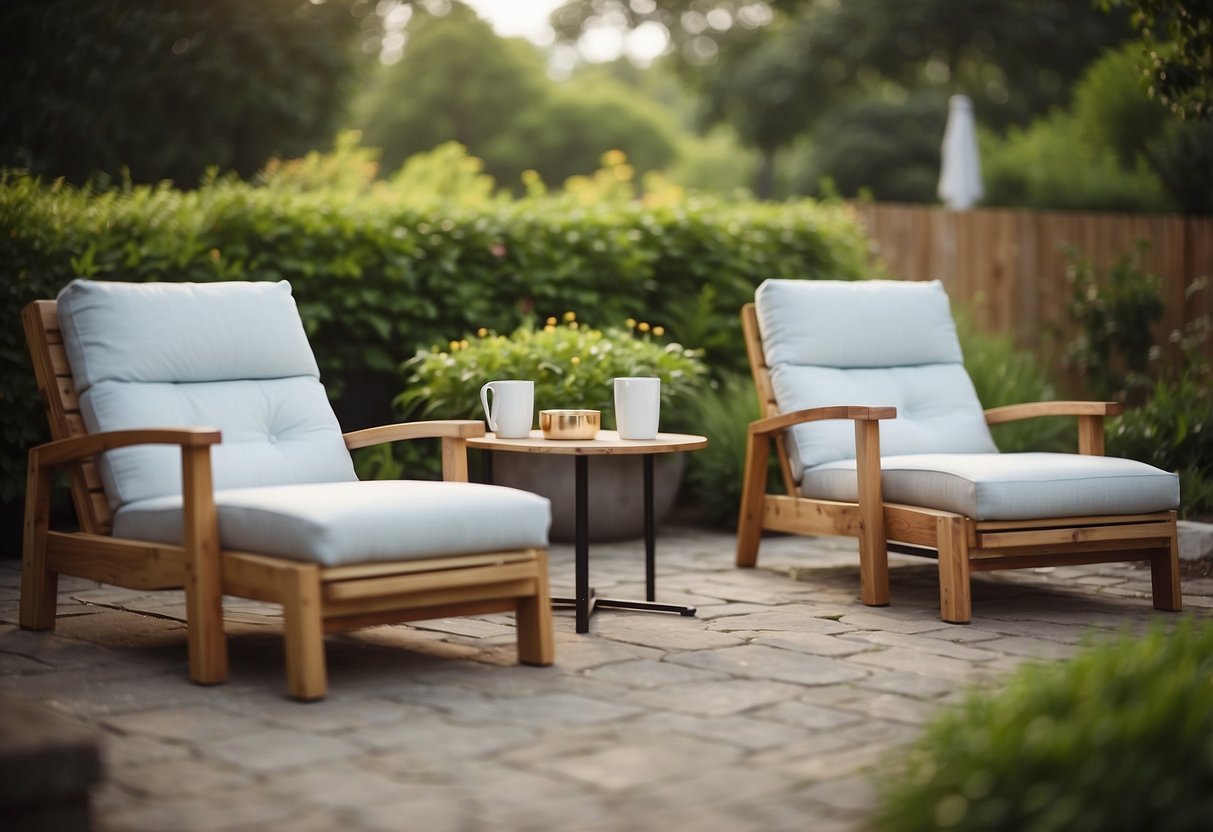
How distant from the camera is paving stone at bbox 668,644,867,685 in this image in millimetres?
3510

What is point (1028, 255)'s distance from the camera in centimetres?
974

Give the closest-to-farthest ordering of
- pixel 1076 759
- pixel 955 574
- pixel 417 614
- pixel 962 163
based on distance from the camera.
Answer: pixel 1076 759
pixel 417 614
pixel 955 574
pixel 962 163

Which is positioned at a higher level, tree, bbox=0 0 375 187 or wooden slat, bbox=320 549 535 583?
tree, bbox=0 0 375 187

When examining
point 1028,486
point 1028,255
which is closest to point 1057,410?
point 1028,486

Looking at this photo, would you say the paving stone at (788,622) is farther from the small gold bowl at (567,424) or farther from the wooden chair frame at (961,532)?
the small gold bowl at (567,424)

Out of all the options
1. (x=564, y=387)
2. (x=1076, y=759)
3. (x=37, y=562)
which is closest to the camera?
(x=1076, y=759)

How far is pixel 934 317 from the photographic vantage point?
544 centimetres

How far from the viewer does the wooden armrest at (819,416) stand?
14.6 ft

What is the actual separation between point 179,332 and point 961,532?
2.34 meters

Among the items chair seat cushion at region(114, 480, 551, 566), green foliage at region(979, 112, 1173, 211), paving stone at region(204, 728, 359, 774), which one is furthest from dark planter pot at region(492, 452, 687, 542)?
green foliage at region(979, 112, 1173, 211)

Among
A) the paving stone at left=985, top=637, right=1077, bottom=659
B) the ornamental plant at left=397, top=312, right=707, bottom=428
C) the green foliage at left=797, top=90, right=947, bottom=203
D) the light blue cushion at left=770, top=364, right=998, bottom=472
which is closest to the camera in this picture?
the paving stone at left=985, top=637, right=1077, bottom=659

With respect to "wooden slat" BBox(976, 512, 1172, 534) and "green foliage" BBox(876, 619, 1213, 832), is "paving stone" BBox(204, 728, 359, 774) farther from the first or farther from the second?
"wooden slat" BBox(976, 512, 1172, 534)

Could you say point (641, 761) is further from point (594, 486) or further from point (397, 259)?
point (397, 259)

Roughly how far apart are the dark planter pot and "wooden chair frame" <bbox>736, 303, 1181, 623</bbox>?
1.07 m
